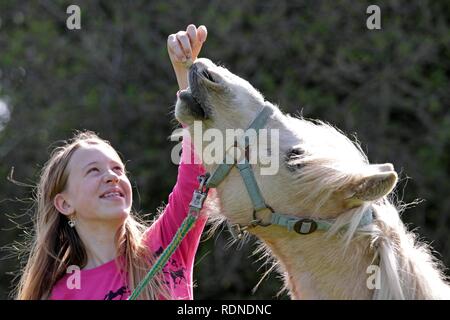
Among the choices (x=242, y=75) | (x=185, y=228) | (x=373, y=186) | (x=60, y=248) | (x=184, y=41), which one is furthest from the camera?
(x=242, y=75)

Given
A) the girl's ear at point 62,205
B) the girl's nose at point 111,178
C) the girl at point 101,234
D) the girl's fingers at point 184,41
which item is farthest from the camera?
the girl's ear at point 62,205

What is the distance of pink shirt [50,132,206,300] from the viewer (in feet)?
9.28

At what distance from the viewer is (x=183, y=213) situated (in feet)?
9.78

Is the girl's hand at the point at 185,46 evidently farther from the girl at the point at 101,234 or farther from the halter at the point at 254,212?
the halter at the point at 254,212

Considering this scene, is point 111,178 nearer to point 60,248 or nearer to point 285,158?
point 60,248

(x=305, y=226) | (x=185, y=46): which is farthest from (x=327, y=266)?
(x=185, y=46)

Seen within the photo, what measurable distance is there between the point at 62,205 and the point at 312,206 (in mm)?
1156

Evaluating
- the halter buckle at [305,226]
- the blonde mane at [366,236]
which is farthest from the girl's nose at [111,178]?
the halter buckle at [305,226]

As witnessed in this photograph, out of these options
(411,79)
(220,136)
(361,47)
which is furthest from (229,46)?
(220,136)

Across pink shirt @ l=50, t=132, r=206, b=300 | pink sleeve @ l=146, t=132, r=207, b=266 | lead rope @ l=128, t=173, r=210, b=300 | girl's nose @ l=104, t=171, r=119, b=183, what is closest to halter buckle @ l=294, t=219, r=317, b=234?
lead rope @ l=128, t=173, r=210, b=300

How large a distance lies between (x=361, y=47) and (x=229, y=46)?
1.21 meters

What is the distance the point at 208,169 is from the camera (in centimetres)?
255

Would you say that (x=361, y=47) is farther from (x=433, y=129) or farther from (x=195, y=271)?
(x=195, y=271)

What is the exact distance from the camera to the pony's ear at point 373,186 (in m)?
2.25
